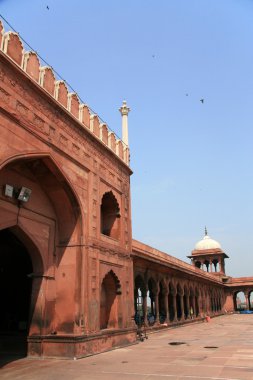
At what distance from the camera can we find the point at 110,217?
1423cm

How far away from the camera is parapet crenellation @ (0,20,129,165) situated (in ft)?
30.3

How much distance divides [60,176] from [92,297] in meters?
3.70

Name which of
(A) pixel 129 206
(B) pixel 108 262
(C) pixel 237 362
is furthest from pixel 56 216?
(C) pixel 237 362

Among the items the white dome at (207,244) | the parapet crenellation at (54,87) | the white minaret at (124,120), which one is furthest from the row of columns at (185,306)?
the white dome at (207,244)

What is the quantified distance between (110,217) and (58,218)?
3.15 meters

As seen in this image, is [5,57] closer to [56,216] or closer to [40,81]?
[40,81]

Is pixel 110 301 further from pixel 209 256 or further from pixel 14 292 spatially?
pixel 209 256

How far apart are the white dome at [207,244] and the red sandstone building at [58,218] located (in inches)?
1387

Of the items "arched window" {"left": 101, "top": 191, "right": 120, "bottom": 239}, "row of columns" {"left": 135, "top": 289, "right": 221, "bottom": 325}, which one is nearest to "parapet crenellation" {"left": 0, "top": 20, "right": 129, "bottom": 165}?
"arched window" {"left": 101, "top": 191, "right": 120, "bottom": 239}

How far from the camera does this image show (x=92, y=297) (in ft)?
36.1

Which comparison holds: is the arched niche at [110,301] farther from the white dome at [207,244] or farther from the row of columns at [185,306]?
the white dome at [207,244]

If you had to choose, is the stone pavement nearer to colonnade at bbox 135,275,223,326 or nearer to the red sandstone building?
the red sandstone building

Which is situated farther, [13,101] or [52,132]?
[52,132]

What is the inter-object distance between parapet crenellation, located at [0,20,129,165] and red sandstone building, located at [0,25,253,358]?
1.3 inches
